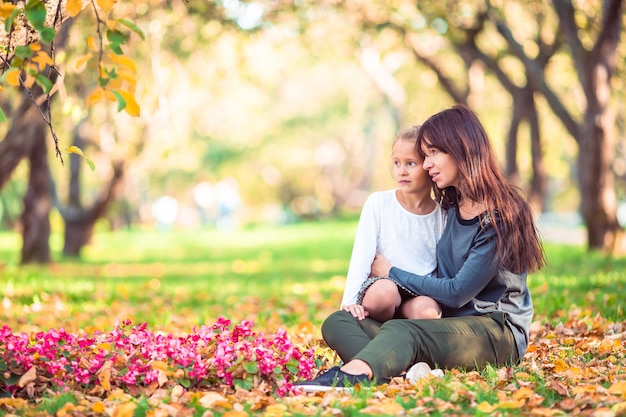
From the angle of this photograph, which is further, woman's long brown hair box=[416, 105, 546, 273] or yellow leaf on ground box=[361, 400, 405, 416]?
woman's long brown hair box=[416, 105, 546, 273]

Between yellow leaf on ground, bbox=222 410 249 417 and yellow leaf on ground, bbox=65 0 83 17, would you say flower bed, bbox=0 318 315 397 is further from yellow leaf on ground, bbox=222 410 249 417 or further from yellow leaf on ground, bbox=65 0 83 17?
yellow leaf on ground, bbox=65 0 83 17

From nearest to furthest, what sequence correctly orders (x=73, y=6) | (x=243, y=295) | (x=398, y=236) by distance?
(x=73, y=6) < (x=398, y=236) < (x=243, y=295)

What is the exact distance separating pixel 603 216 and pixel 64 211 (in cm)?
1167

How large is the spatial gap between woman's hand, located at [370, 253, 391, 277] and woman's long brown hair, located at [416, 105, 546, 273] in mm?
626

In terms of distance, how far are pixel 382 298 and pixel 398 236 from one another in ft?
1.42

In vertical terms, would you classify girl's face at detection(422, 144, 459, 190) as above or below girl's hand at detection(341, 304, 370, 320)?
above

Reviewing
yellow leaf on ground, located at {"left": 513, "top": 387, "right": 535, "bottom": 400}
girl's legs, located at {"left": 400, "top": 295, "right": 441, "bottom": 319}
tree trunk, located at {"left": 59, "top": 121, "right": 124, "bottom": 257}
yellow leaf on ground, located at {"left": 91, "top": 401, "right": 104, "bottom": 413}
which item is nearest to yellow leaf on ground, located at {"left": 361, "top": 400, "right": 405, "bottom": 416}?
yellow leaf on ground, located at {"left": 513, "top": 387, "right": 535, "bottom": 400}

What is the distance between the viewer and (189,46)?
58.5 feet

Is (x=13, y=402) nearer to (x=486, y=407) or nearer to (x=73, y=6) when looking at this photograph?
(x=73, y=6)

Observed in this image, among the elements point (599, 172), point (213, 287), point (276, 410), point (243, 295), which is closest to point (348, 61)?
point (599, 172)

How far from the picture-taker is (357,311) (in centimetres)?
482

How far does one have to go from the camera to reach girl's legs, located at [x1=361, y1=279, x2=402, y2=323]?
15.6ft

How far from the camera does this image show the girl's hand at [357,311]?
4.80 m

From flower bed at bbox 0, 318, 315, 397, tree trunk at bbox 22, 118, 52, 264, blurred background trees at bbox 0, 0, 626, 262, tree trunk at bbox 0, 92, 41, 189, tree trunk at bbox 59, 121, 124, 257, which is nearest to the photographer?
flower bed at bbox 0, 318, 315, 397
